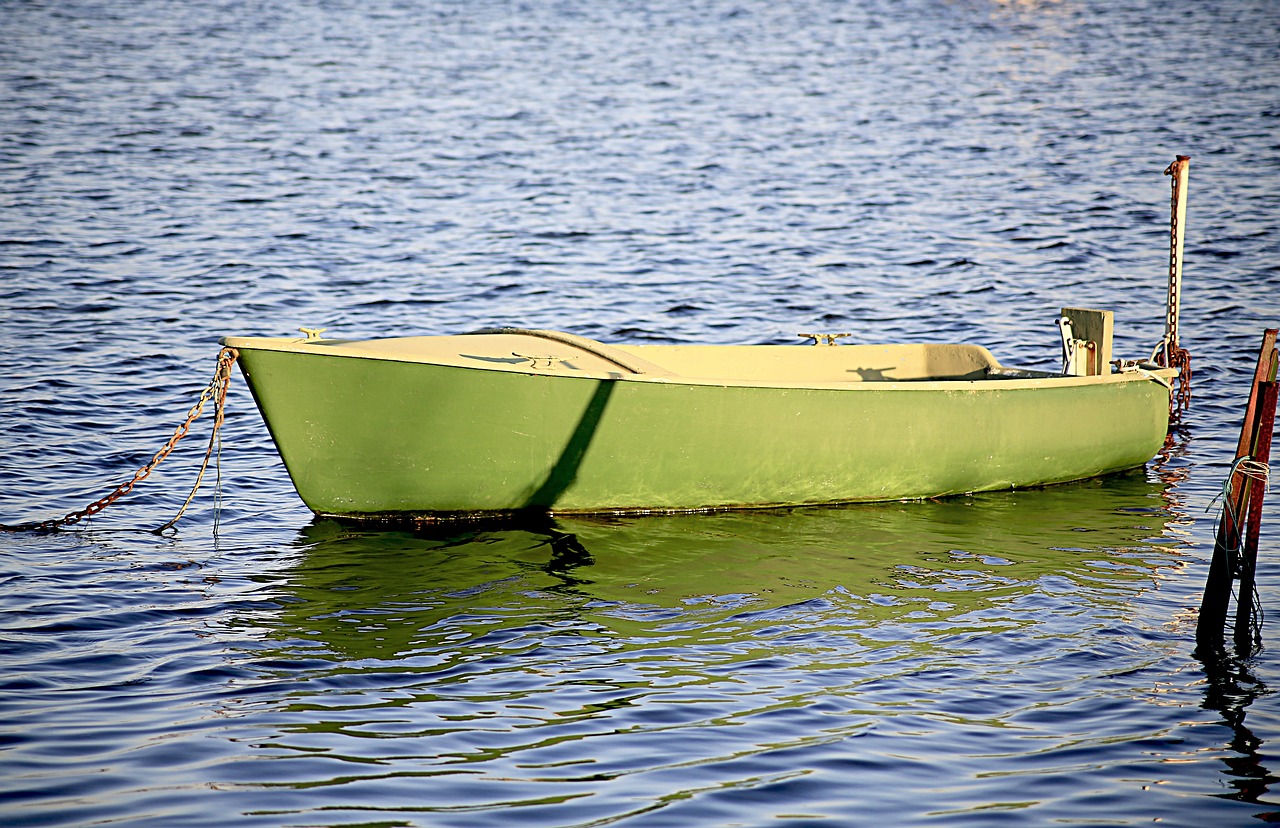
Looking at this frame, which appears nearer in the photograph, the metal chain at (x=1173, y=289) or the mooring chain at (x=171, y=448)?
the mooring chain at (x=171, y=448)

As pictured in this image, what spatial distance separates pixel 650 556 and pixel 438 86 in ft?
77.6

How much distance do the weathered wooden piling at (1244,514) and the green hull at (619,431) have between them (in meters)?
2.72

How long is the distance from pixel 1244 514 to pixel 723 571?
112 inches

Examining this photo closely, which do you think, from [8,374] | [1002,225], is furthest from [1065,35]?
[8,374]

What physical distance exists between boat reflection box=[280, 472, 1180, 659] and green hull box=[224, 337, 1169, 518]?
0.72 ft

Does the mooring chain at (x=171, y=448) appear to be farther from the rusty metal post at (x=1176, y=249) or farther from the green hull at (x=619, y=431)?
the rusty metal post at (x=1176, y=249)

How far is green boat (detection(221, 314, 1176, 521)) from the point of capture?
816 cm

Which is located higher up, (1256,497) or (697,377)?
(697,377)

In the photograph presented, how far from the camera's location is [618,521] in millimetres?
8914

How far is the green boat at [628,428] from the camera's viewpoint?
26.8 feet

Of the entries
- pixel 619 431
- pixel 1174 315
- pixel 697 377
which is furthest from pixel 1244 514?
pixel 1174 315

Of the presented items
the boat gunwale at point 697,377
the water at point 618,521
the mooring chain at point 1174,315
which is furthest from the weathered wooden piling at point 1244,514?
the mooring chain at point 1174,315

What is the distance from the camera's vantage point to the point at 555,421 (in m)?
8.41

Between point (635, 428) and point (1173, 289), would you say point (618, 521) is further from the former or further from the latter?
point (1173, 289)
